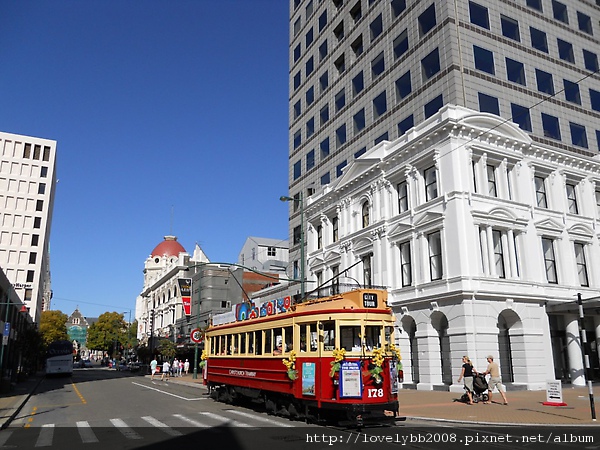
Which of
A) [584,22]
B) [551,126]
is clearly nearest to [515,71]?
[551,126]

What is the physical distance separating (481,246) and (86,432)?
63.7ft

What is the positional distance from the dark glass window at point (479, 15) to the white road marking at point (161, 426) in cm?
2660

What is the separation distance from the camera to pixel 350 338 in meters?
13.8

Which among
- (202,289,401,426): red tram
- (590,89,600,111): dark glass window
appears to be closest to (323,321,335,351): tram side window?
(202,289,401,426): red tram

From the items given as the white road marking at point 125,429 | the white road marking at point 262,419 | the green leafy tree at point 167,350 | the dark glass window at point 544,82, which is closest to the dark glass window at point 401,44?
the dark glass window at point 544,82

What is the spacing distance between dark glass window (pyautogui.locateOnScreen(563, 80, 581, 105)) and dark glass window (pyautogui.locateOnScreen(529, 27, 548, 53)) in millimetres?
2592

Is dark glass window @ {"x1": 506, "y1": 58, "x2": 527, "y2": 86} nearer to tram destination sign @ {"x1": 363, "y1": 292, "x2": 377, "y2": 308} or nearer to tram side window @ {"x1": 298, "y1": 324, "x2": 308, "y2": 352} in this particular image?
tram destination sign @ {"x1": 363, "y1": 292, "x2": 377, "y2": 308}

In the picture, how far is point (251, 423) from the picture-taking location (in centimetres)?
1449

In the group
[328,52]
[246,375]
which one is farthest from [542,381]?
[328,52]

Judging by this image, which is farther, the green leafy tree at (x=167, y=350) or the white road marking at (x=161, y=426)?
the green leafy tree at (x=167, y=350)

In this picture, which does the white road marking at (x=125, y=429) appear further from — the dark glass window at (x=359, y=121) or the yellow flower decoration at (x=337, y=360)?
the dark glass window at (x=359, y=121)

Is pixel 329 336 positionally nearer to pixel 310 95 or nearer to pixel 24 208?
pixel 310 95

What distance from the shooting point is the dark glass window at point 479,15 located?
97.1 ft

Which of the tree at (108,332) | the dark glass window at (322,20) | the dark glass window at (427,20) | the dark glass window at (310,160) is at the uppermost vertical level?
the dark glass window at (322,20)
